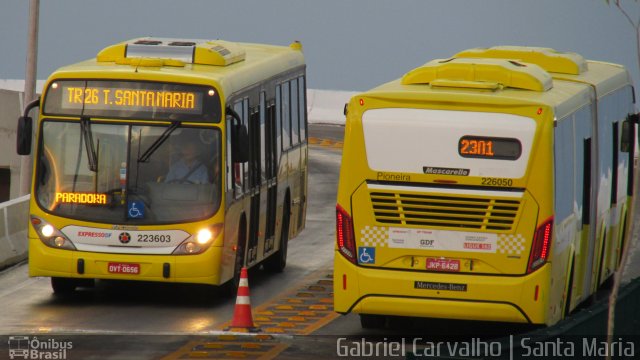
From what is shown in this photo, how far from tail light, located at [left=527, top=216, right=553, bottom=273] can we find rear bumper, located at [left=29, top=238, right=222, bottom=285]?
188 inches

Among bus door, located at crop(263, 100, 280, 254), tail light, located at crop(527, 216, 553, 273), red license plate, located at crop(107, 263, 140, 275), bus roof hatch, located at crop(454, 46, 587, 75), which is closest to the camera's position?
tail light, located at crop(527, 216, 553, 273)

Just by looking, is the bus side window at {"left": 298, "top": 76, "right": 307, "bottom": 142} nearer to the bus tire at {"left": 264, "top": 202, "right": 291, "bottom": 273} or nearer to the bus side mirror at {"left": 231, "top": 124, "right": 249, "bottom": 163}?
the bus tire at {"left": 264, "top": 202, "right": 291, "bottom": 273}

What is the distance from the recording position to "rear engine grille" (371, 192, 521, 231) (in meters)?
18.5

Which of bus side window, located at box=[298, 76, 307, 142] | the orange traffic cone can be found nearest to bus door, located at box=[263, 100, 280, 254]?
bus side window, located at box=[298, 76, 307, 142]

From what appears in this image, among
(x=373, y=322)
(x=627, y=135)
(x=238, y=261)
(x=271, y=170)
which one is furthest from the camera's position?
(x=271, y=170)

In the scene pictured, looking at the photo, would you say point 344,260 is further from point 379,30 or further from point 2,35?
point 2,35

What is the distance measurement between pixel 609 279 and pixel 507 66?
6.51m

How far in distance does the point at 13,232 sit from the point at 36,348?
26.4 feet

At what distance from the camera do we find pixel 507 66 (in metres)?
19.7

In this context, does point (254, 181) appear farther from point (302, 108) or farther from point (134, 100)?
point (302, 108)

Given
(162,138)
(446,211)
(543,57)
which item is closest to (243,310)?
(446,211)

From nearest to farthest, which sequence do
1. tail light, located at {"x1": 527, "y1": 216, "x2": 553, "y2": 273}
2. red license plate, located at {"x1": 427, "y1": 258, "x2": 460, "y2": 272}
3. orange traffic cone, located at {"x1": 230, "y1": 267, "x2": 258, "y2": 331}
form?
tail light, located at {"x1": 527, "y1": 216, "x2": 553, "y2": 273} < red license plate, located at {"x1": 427, "y1": 258, "x2": 460, "y2": 272} < orange traffic cone, located at {"x1": 230, "y1": 267, "x2": 258, "y2": 331}

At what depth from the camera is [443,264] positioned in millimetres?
18625

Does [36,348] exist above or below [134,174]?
below
